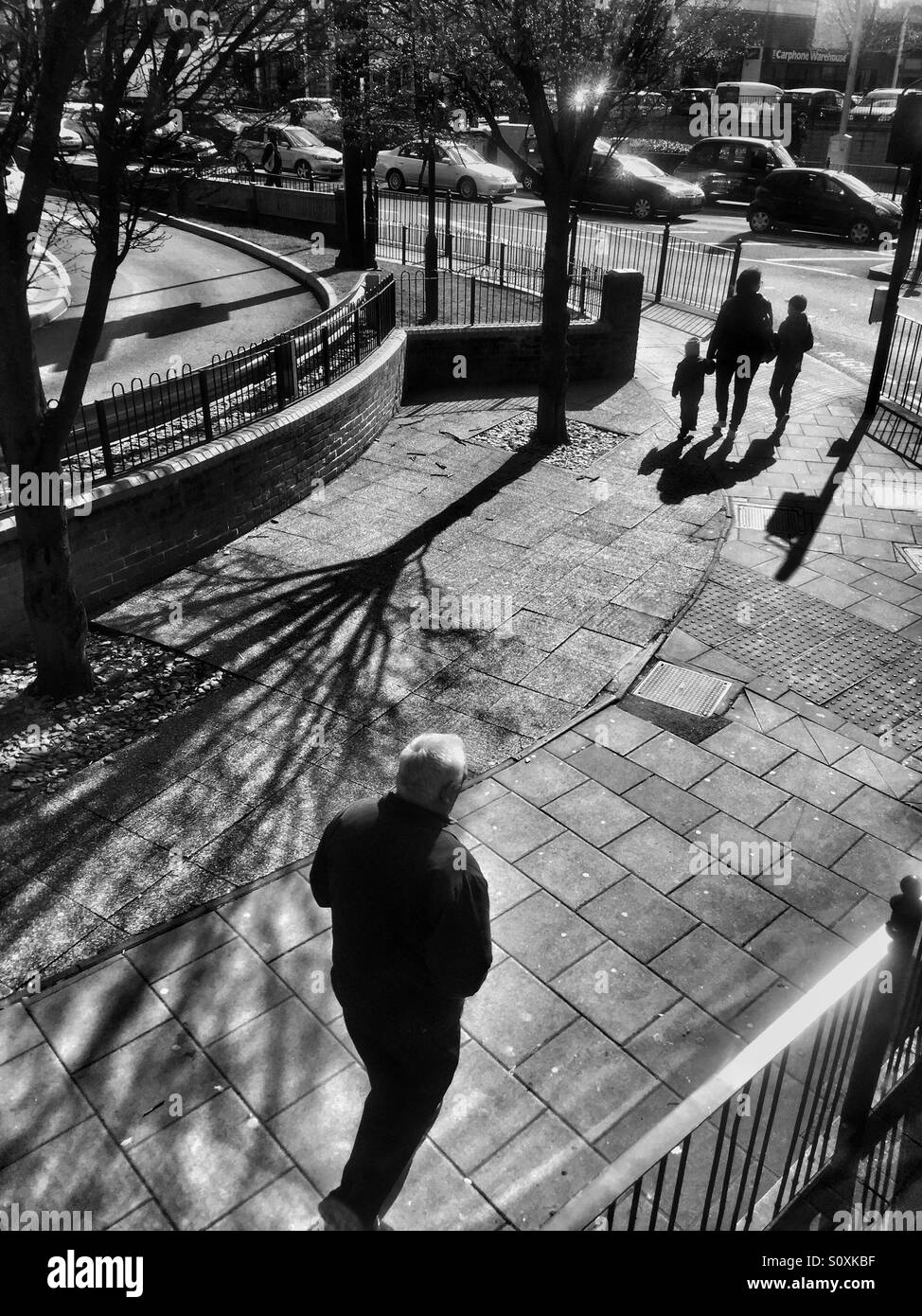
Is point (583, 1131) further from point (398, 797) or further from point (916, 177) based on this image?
point (916, 177)

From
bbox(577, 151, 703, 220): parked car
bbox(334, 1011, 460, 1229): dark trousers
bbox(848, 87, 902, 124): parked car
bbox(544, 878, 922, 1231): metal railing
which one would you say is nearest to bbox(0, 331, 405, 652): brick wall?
bbox(334, 1011, 460, 1229): dark trousers

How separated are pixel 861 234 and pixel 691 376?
50.8ft

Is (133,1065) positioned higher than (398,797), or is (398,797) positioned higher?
(398,797)

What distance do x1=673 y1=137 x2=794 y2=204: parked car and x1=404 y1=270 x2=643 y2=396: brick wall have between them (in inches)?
674

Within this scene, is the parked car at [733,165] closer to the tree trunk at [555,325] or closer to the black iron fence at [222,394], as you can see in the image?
the tree trunk at [555,325]

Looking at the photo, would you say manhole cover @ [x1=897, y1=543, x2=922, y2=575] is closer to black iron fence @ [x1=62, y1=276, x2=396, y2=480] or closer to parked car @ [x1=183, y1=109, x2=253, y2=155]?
black iron fence @ [x1=62, y1=276, x2=396, y2=480]

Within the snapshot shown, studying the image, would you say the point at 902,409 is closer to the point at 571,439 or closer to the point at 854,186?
the point at 571,439

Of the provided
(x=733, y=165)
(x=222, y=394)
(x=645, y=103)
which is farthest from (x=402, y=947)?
(x=733, y=165)

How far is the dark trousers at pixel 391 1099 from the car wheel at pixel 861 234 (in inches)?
972

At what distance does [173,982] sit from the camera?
4.95 metres

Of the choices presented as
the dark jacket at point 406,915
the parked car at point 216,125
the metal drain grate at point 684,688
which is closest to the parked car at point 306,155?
the parked car at point 216,125

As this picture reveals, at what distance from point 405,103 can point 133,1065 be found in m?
11.1
